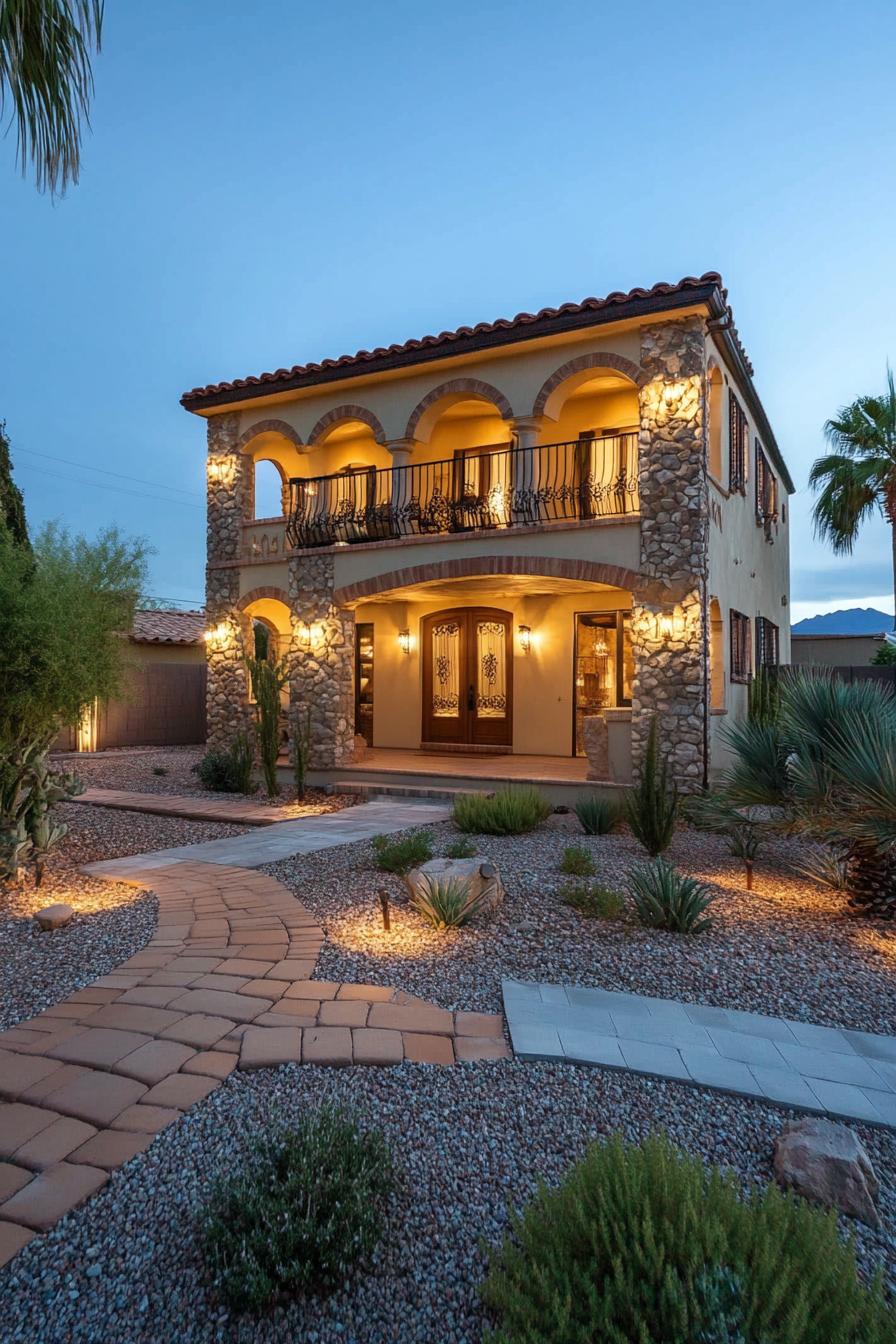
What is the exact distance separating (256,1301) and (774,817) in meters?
5.56

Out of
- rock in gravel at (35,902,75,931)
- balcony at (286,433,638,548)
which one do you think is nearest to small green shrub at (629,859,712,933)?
rock in gravel at (35,902,75,931)

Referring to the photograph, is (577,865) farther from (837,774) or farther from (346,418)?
(346,418)

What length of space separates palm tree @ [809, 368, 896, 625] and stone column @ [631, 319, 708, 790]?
9.06 meters

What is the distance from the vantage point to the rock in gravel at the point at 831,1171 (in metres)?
2.44

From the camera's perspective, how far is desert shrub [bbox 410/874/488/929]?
5070 millimetres

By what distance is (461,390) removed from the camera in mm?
11766

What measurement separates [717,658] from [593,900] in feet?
22.5

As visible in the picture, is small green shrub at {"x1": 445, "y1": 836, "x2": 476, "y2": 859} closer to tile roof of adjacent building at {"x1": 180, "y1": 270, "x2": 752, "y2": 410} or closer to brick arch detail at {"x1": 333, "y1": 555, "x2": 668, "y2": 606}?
brick arch detail at {"x1": 333, "y1": 555, "x2": 668, "y2": 606}

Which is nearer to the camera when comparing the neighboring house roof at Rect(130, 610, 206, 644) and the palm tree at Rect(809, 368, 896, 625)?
the palm tree at Rect(809, 368, 896, 625)

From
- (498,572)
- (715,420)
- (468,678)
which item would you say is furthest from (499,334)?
(468,678)

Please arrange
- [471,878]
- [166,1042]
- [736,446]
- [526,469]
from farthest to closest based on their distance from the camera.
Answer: [736,446]
[526,469]
[471,878]
[166,1042]

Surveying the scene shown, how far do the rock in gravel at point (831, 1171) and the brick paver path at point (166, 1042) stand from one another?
1230 mm

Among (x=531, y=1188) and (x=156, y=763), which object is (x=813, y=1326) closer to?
(x=531, y=1188)

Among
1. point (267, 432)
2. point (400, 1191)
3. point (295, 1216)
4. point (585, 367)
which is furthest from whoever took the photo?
point (267, 432)
